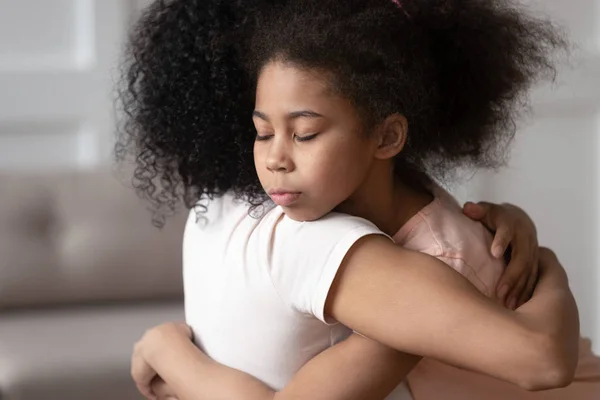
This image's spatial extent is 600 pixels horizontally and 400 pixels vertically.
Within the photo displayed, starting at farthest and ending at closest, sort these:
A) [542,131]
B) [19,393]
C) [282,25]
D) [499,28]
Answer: [542,131]
[19,393]
[499,28]
[282,25]

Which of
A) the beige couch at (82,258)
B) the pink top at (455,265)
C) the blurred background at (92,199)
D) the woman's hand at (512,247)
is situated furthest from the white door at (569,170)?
the pink top at (455,265)

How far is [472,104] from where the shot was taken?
1159 mm

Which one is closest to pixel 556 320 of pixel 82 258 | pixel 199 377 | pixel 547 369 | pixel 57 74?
pixel 547 369

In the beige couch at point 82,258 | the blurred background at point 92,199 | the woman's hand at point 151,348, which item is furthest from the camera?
the beige couch at point 82,258

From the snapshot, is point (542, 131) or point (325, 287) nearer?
point (325, 287)

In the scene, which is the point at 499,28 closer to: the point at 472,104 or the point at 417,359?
the point at 472,104

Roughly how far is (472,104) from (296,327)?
0.34 meters

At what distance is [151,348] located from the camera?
1295mm

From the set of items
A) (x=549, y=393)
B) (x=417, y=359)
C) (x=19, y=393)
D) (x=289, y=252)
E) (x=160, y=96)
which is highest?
(x=160, y=96)

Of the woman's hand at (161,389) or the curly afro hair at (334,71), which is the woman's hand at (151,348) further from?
the curly afro hair at (334,71)

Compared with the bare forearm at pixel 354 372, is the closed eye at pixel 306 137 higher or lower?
higher

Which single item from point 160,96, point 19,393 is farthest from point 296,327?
point 19,393

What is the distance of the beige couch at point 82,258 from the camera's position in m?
2.10

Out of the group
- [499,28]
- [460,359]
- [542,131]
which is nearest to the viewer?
[460,359]
